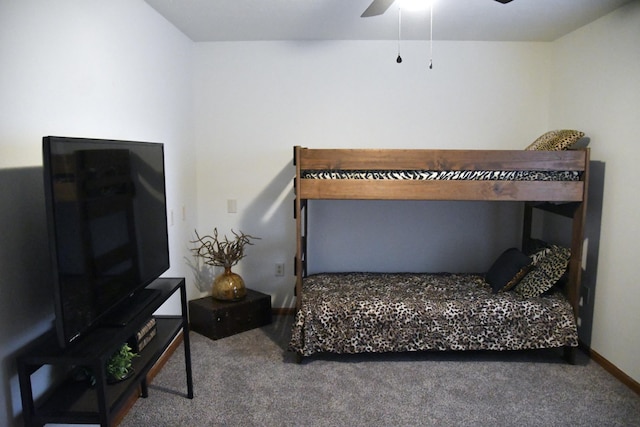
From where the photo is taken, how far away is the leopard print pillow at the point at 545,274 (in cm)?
296

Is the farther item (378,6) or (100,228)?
(378,6)

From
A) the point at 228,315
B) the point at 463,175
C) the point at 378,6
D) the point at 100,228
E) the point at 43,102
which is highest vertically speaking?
the point at 378,6

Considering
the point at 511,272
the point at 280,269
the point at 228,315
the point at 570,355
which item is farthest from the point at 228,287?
the point at 570,355

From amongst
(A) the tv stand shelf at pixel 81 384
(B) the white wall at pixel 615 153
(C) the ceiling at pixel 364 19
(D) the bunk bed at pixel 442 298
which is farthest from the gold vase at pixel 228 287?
(B) the white wall at pixel 615 153

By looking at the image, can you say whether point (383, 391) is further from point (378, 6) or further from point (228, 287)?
point (378, 6)

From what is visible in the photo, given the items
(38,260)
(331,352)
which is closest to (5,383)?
(38,260)

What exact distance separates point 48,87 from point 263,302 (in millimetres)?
2179

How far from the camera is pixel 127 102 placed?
248cm

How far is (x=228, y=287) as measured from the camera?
11.1ft

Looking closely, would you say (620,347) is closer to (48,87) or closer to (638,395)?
(638,395)

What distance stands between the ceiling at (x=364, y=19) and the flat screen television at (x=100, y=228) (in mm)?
1098

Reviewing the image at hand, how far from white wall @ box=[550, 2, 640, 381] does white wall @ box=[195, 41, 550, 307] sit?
1.88 feet

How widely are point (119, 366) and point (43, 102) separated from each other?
1078mm

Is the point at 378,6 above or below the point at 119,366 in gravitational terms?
above
